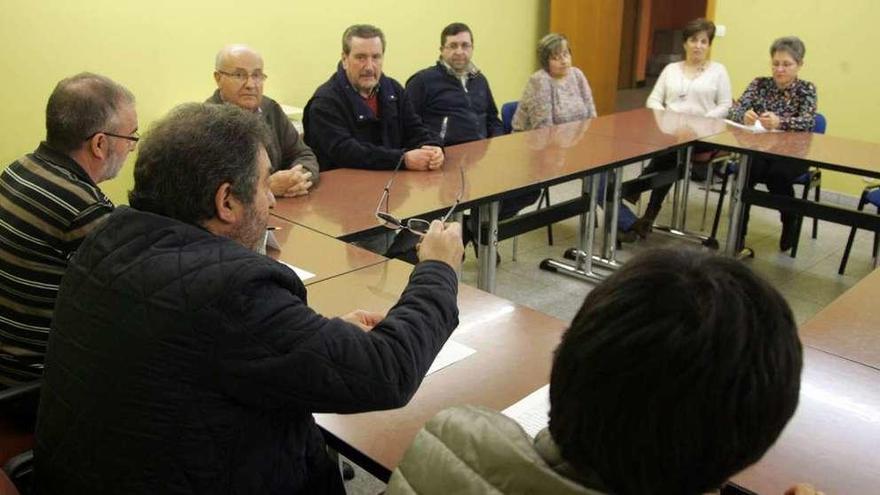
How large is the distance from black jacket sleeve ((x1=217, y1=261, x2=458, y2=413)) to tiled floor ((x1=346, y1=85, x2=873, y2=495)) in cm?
219

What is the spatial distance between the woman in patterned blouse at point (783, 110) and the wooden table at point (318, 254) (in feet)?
8.80

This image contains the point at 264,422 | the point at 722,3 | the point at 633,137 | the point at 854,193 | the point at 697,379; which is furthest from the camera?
the point at 722,3

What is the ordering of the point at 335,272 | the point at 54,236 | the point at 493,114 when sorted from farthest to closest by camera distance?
the point at 493,114 < the point at 335,272 < the point at 54,236

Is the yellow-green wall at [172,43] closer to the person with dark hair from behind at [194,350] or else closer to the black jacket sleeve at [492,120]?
the black jacket sleeve at [492,120]

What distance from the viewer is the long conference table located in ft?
4.13

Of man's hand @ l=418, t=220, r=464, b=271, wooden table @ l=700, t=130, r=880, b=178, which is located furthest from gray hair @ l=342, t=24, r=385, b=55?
man's hand @ l=418, t=220, r=464, b=271

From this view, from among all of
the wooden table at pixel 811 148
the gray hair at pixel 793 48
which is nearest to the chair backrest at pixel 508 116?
the wooden table at pixel 811 148

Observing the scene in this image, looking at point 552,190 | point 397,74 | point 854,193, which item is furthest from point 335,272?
point 854,193

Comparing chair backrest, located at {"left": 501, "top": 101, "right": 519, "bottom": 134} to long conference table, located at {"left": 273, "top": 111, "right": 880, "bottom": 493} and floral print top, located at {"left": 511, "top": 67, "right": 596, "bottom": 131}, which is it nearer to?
floral print top, located at {"left": 511, "top": 67, "right": 596, "bottom": 131}

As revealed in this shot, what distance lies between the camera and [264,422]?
3.65 ft

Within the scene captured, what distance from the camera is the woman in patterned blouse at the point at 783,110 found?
413 cm

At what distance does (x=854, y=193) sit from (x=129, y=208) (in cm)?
529

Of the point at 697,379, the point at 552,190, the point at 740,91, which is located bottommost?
the point at 552,190

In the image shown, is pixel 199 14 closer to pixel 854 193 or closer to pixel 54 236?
pixel 54 236
